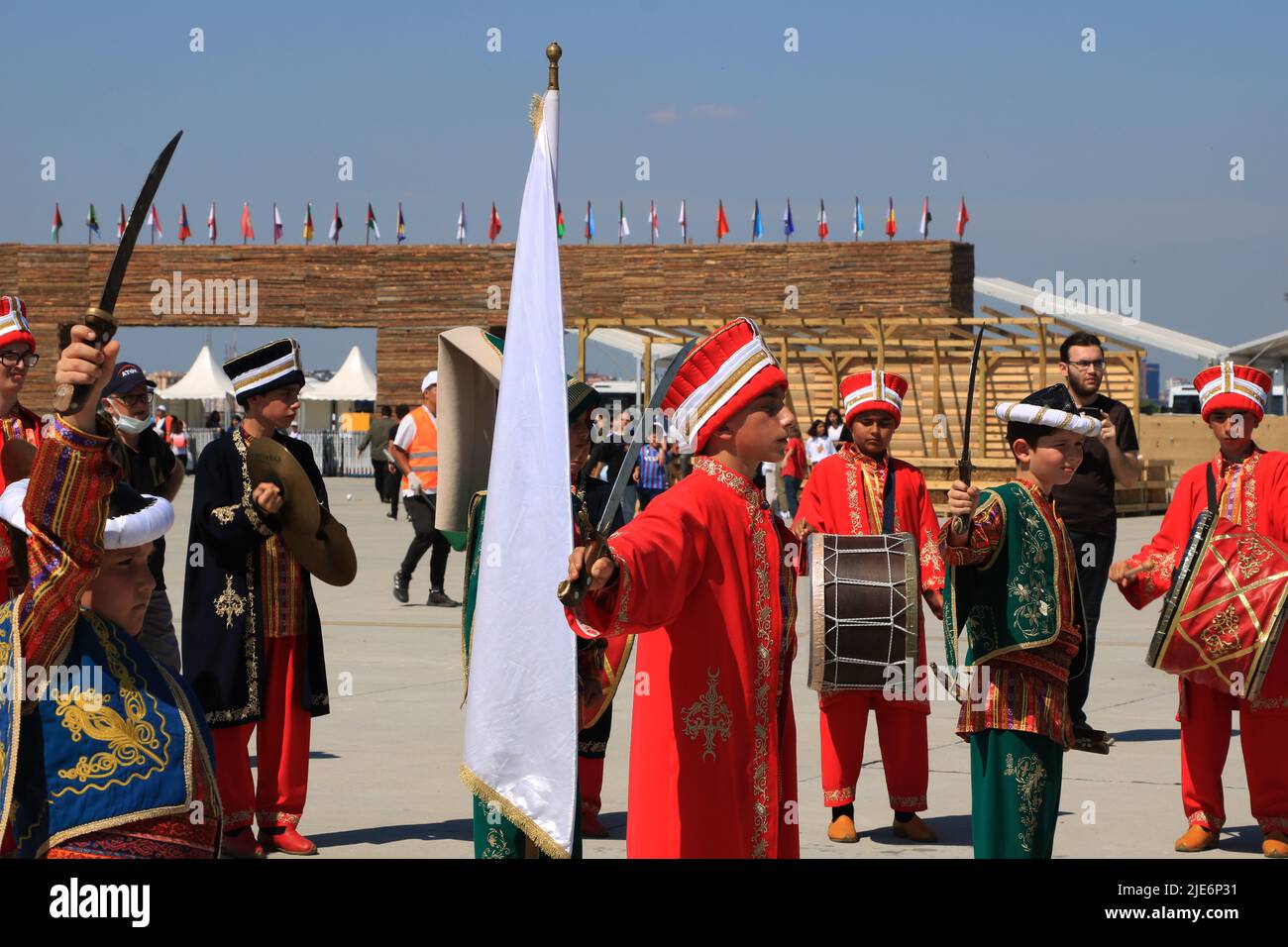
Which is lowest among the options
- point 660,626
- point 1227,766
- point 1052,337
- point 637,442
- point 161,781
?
point 1227,766

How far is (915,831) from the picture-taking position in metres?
6.99

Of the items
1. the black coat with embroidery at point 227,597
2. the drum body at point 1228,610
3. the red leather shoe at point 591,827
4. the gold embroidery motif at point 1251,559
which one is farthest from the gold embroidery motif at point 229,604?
the gold embroidery motif at point 1251,559

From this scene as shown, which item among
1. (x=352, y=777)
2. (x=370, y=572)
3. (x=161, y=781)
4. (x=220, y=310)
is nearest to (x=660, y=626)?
(x=161, y=781)

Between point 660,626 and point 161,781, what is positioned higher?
point 660,626

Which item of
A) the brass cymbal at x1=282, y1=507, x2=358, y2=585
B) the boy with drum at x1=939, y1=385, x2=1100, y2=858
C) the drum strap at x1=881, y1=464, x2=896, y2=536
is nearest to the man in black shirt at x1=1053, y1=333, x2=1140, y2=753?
the drum strap at x1=881, y1=464, x2=896, y2=536

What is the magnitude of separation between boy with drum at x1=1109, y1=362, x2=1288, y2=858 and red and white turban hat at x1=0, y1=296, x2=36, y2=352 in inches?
165

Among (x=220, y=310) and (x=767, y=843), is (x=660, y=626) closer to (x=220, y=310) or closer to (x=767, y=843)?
(x=767, y=843)

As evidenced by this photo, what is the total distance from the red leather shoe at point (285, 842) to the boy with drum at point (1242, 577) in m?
3.30

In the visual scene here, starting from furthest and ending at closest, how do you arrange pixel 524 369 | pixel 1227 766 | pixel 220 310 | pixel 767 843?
pixel 220 310
pixel 1227 766
pixel 767 843
pixel 524 369

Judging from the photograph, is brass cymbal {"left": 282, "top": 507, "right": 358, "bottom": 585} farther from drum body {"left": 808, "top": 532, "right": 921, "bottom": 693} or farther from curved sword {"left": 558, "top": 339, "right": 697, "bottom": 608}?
curved sword {"left": 558, "top": 339, "right": 697, "bottom": 608}

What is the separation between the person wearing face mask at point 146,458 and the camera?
23.2ft

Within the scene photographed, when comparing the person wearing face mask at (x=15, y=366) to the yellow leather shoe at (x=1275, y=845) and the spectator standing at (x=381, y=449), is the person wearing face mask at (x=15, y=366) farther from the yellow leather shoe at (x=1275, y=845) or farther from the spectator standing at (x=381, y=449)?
the spectator standing at (x=381, y=449)

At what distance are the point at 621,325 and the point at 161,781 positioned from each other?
2638cm
